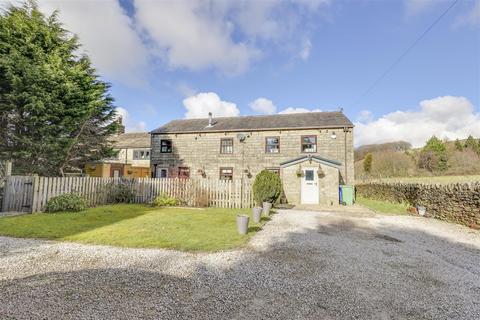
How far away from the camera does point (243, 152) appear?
61.5ft

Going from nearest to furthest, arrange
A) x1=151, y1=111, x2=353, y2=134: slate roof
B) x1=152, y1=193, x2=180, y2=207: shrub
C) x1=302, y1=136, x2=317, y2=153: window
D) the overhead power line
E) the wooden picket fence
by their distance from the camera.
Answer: the overhead power line, the wooden picket fence, x1=152, y1=193, x2=180, y2=207: shrub, x1=302, y1=136, x2=317, y2=153: window, x1=151, y1=111, x2=353, y2=134: slate roof

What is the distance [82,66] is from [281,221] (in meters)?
16.6

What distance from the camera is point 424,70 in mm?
11797

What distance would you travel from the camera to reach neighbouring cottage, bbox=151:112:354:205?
14.7 meters

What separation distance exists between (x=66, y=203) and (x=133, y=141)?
2237 cm

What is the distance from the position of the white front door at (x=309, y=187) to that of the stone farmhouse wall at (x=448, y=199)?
508cm

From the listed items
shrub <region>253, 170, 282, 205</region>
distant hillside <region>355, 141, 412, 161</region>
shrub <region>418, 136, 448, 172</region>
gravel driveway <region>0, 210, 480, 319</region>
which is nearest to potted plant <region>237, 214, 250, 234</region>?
gravel driveway <region>0, 210, 480, 319</region>

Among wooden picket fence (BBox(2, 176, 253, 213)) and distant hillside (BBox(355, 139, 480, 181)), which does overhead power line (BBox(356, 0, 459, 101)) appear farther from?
distant hillside (BBox(355, 139, 480, 181))

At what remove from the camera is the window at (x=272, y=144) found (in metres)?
18.3

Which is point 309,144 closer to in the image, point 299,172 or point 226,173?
point 299,172

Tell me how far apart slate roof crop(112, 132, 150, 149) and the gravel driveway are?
24572mm

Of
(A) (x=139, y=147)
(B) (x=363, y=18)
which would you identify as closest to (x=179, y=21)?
(B) (x=363, y=18)

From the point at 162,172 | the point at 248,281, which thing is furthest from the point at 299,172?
the point at 162,172

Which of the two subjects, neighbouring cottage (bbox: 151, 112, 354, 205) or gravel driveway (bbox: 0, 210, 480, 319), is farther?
neighbouring cottage (bbox: 151, 112, 354, 205)
